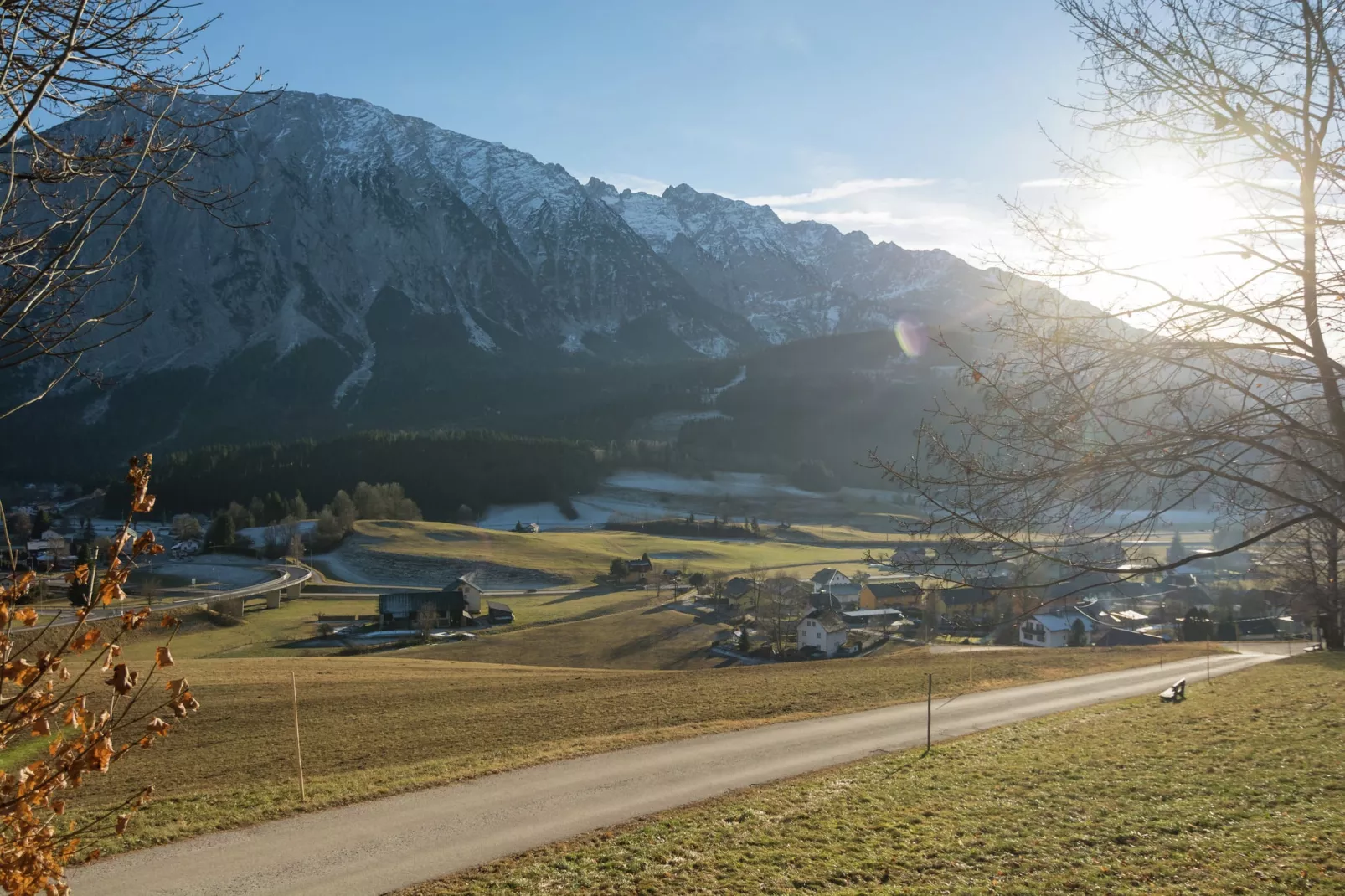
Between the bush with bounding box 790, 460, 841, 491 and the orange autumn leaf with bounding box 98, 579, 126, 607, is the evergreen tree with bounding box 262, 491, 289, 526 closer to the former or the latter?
the bush with bounding box 790, 460, 841, 491

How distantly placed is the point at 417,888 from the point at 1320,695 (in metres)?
18.9

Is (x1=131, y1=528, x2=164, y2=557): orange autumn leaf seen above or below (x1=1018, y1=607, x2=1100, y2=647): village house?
above

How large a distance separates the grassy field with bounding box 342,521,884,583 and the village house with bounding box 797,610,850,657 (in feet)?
105

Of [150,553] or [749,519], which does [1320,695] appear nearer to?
[150,553]

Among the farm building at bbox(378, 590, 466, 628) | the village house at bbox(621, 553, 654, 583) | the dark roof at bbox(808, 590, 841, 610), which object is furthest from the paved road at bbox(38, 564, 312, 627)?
the dark roof at bbox(808, 590, 841, 610)

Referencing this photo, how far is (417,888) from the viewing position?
8.63 m

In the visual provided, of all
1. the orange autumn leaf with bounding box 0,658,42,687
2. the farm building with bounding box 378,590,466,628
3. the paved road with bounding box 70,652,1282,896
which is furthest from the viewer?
the farm building with bounding box 378,590,466,628

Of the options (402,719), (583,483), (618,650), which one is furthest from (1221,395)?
(583,483)

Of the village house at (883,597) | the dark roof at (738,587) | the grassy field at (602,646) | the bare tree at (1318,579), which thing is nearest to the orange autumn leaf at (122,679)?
the bare tree at (1318,579)

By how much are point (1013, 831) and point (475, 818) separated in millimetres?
6720

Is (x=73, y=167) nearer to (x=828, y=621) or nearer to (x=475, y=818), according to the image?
(x=475, y=818)

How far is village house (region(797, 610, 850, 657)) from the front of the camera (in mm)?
49000

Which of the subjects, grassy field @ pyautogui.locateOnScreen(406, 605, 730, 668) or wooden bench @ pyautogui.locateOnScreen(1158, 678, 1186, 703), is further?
grassy field @ pyautogui.locateOnScreen(406, 605, 730, 668)

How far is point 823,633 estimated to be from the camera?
49.6 meters
